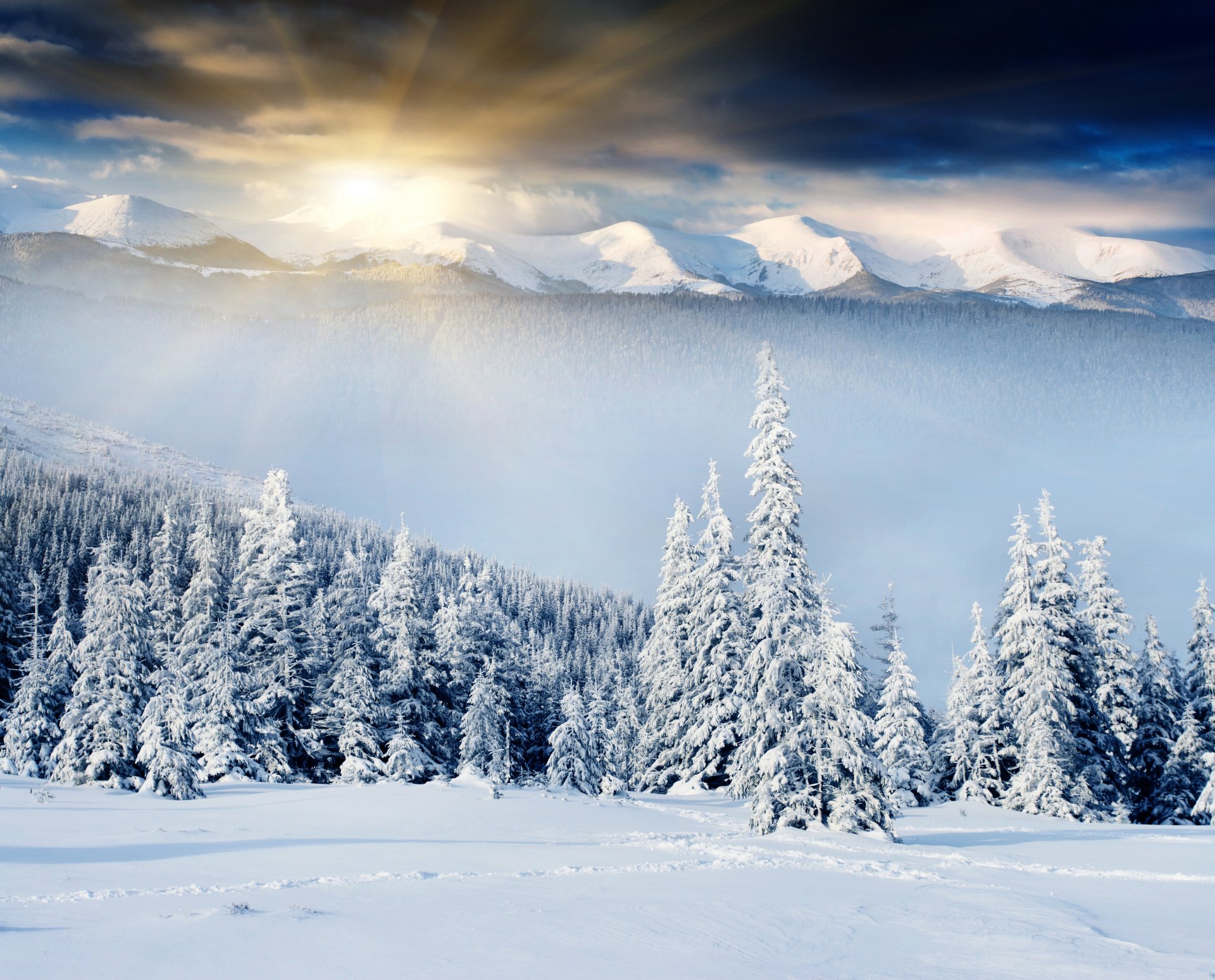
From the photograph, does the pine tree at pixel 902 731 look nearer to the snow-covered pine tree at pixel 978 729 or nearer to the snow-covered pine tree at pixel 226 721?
the snow-covered pine tree at pixel 978 729

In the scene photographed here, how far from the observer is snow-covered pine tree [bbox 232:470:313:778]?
37906 millimetres

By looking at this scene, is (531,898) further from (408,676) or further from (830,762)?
(408,676)

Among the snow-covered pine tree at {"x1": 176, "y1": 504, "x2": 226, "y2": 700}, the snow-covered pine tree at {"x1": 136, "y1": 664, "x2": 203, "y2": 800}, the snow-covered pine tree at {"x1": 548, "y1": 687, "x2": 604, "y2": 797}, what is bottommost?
the snow-covered pine tree at {"x1": 548, "y1": 687, "x2": 604, "y2": 797}

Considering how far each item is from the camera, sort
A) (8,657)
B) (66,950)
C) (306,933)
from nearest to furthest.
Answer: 1. (66,950)
2. (306,933)
3. (8,657)

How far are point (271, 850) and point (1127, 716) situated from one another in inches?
1449

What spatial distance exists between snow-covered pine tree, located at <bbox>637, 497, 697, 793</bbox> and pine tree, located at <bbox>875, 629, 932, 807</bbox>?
9832 millimetres

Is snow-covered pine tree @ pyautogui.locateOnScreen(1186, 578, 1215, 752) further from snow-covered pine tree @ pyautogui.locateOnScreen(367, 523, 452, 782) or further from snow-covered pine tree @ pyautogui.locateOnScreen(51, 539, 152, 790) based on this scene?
snow-covered pine tree @ pyautogui.locateOnScreen(51, 539, 152, 790)

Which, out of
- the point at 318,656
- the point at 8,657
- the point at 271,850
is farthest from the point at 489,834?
the point at 8,657

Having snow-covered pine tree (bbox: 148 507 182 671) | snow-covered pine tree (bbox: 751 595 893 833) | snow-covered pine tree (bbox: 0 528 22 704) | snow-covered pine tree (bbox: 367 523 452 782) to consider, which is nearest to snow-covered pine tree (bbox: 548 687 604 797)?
snow-covered pine tree (bbox: 367 523 452 782)

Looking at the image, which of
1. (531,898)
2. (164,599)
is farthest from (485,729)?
(531,898)

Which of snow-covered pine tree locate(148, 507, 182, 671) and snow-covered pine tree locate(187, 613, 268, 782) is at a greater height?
snow-covered pine tree locate(148, 507, 182, 671)

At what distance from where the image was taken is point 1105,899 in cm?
1341

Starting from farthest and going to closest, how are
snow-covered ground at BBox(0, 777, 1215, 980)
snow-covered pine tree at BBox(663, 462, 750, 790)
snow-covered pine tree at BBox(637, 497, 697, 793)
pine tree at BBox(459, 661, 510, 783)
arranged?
pine tree at BBox(459, 661, 510, 783), snow-covered pine tree at BBox(637, 497, 697, 793), snow-covered pine tree at BBox(663, 462, 750, 790), snow-covered ground at BBox(0, 777, 1215, 980)

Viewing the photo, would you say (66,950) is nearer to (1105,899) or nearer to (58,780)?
(1105,899)
